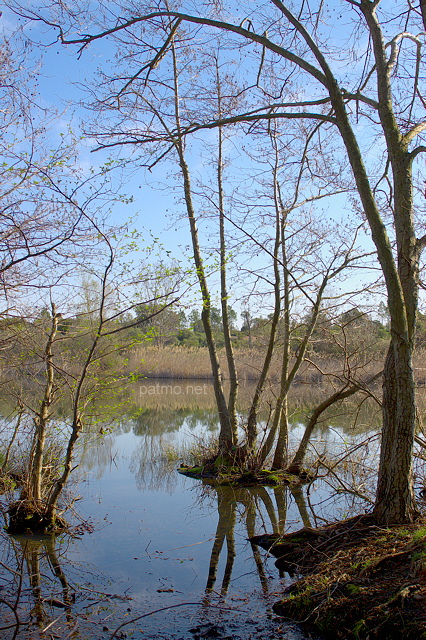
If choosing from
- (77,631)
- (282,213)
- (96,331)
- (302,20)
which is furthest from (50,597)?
(282,213)

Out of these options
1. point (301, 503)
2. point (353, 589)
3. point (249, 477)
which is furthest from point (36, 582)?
point (249, 477)

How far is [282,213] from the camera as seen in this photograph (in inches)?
365

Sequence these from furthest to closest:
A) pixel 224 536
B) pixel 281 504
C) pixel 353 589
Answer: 1. pixel 281 504
2. pixel 224 536
3. pixel 353 589

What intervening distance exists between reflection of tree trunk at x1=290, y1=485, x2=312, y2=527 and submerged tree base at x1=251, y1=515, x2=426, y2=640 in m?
2.05

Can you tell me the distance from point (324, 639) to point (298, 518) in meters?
3.57

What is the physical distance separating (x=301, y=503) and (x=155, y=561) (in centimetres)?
306

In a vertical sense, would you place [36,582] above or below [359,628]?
below

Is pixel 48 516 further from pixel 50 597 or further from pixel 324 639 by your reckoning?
pixel 324 639
